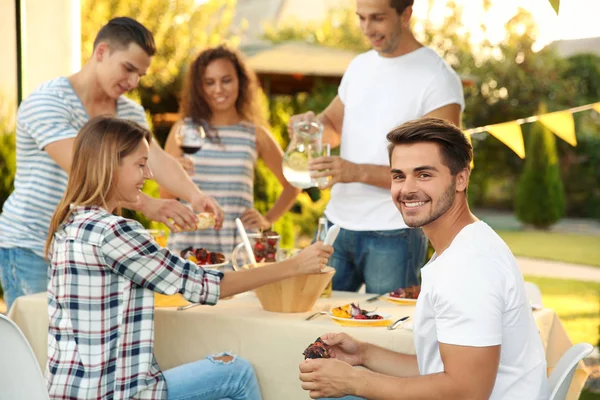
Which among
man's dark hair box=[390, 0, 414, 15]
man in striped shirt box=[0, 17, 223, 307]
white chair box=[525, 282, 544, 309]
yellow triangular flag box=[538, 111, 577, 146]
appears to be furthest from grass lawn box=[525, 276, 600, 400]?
man in striped shirt box=[0, 17, 223, 307]

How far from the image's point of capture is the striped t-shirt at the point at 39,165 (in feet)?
8.99

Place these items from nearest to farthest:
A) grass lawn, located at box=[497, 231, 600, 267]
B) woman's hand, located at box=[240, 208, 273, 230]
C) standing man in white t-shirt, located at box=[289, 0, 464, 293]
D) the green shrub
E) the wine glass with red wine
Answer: standing man in white t-shirt, located at box=[289, 0, 464, 293], the wine glass with red wine, woman's hand, located at box=[240, 208, 273, 230], the green shrub, grass lawn, located at box=[497, 231, 600, 267]

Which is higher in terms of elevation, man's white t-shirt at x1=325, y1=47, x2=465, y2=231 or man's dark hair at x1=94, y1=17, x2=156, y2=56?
man's dark hair at x1=94, y1=17, x2=156, y2=56

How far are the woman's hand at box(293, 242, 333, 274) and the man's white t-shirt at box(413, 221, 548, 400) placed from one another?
61 centimetres

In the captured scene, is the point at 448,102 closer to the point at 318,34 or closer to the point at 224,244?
the point at 224,244

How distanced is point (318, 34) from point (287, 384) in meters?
13.6

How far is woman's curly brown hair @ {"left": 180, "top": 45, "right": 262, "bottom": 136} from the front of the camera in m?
3.54

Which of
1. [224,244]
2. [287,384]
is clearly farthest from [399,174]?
[224,244]

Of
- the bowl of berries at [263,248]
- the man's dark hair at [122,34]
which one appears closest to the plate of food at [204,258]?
the bowl of berries at [263,248]

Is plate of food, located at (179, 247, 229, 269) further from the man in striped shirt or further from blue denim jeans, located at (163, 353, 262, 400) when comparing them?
blue denim jeans, located at (163, 353, 262, 400)

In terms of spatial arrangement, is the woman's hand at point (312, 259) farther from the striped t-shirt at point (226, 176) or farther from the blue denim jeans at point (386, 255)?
the striped t-shirt at point (226, 176)

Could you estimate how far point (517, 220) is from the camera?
44.1ft

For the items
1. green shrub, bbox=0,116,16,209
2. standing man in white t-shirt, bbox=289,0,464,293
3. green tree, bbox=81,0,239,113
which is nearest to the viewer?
standing man in white t-shirt, bbox=289,0,464,293

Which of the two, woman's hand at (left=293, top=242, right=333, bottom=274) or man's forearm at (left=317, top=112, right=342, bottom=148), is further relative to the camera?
man's forearm at (left=317, top=112, right=342, bottom=148)
